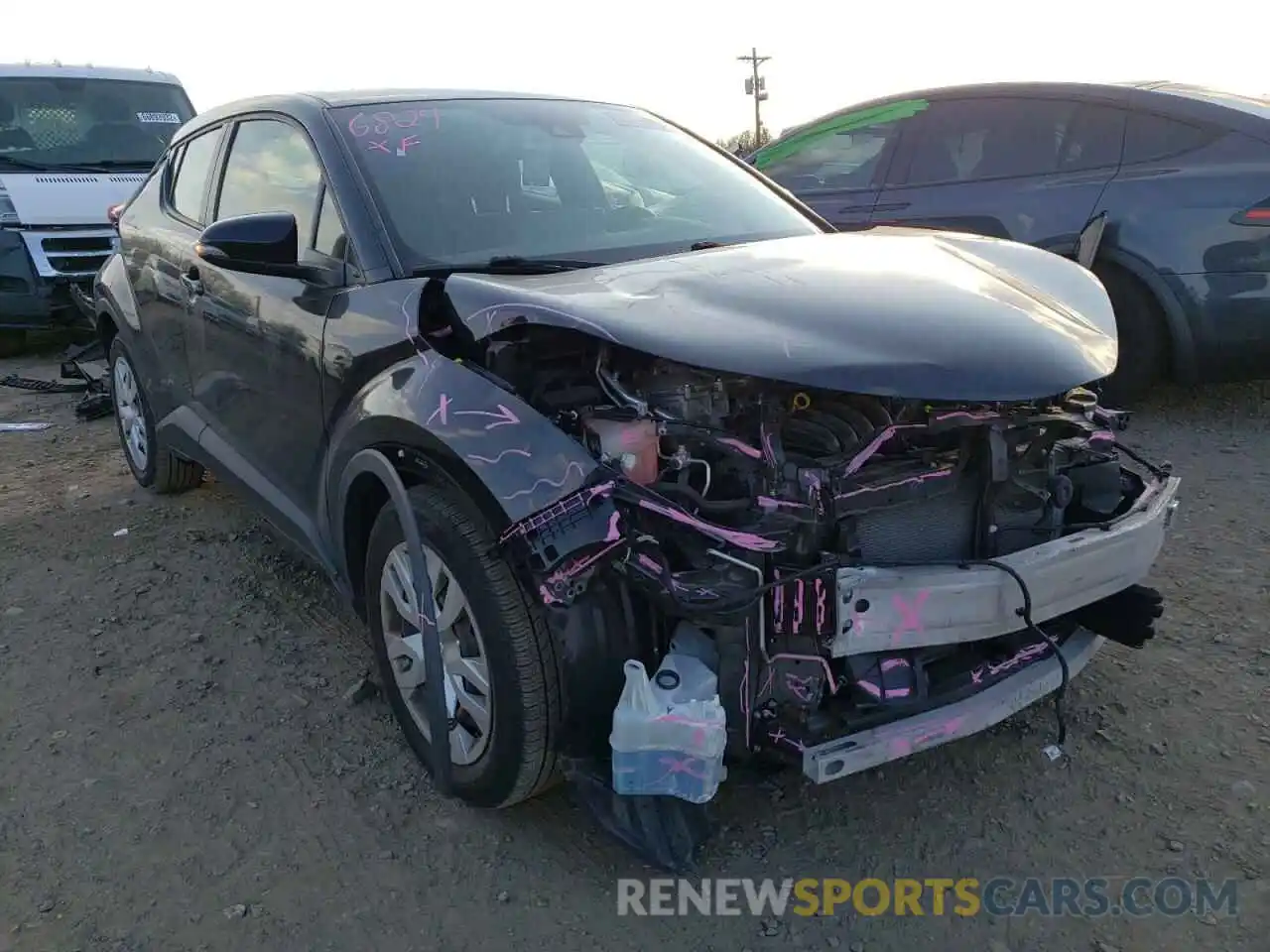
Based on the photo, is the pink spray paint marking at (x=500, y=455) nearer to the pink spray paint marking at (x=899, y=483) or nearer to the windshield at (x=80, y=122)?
the pink spray paint marking at (x=899, y=483)

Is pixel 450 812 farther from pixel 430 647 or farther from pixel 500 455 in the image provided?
pixel 500 455

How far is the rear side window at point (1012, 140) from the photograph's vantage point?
5.21 metres

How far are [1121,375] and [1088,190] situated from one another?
3.13ft

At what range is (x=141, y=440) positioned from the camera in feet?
16.4

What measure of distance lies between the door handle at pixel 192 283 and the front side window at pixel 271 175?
0.24 meters

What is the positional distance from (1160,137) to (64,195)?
7943 mm

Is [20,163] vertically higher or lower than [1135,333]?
higher

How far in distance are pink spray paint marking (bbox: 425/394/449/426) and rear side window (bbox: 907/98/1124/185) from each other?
13.6 feet

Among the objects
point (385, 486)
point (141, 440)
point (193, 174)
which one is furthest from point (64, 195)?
point (385, 486)

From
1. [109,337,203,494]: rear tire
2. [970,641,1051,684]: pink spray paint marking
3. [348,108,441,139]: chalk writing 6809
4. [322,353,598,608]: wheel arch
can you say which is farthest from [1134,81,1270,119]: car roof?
[109,337,203,494]: rear tire

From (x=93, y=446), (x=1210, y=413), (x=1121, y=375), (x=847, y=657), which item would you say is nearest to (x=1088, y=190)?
(x=1121, y=375)

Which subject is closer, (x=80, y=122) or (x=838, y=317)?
(x=838, y=317)

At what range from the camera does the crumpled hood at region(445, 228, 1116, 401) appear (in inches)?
84.8

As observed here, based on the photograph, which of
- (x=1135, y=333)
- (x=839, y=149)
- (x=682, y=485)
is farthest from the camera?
(x=839, y=149)
